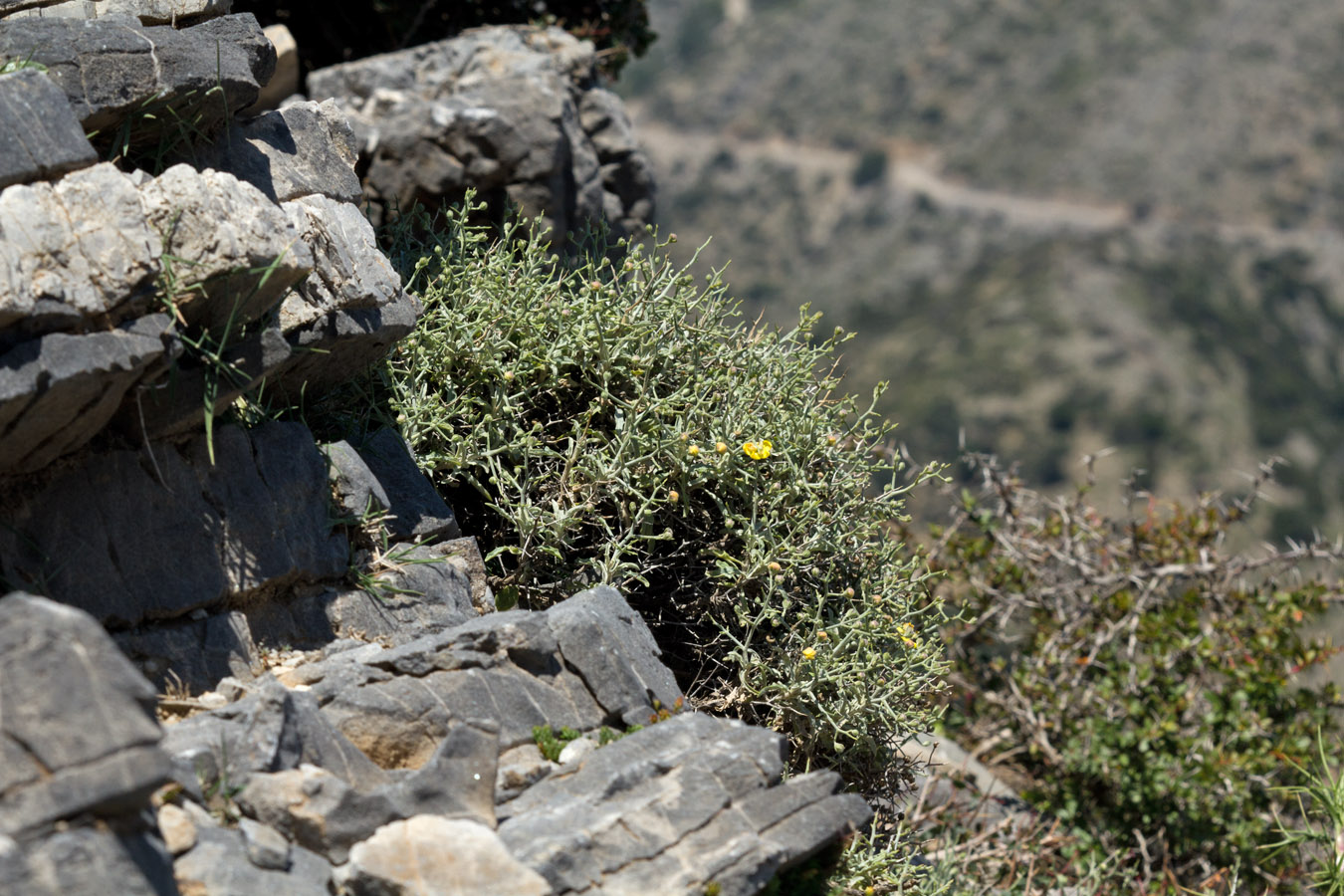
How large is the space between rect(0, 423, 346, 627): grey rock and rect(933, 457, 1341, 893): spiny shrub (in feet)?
14.2

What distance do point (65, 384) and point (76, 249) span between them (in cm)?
40

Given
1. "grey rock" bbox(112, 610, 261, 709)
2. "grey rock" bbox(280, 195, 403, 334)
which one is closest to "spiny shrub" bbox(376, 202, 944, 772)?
"grey rock" bbox(280, 195, 403, 334)

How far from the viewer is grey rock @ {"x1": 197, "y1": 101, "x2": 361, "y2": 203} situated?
Answer: 4.05 meters

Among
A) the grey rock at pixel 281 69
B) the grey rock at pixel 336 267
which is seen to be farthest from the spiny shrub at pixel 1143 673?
the grey rock at pixel 281 69

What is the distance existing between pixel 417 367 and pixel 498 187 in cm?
258

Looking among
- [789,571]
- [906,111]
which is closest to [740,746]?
[789,571]

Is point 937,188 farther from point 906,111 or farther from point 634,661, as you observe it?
point 634,661

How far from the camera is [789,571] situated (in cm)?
455

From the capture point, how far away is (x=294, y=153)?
4.34 m

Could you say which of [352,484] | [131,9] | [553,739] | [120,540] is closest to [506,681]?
[553,739]

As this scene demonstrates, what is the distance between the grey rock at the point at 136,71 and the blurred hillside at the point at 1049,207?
157 feet

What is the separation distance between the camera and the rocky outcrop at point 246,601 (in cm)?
264

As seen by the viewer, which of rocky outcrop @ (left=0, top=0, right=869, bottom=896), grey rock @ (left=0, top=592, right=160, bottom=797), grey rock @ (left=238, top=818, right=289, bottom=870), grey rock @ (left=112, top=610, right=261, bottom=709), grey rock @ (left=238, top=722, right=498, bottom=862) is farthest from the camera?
grey rock @ (left=112, top=610, right=261, bottom=709)

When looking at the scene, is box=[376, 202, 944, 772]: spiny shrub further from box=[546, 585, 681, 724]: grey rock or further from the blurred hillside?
the blurred hillside
